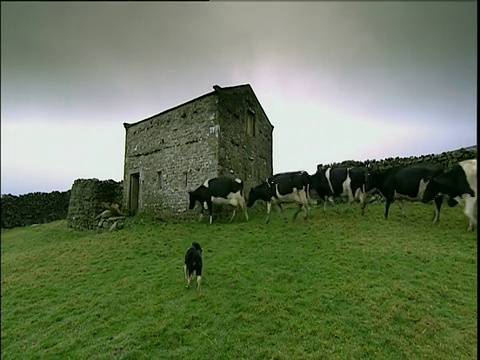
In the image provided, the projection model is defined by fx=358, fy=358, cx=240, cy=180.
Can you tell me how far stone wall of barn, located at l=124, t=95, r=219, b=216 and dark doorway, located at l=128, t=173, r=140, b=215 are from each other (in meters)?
0.05

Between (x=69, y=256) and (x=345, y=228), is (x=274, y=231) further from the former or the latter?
(x=69, y=256)

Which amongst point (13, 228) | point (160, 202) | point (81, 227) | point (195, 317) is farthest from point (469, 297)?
point (13, 228)

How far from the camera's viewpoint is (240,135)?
1501 centimetres

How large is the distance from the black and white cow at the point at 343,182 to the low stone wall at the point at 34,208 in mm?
18002

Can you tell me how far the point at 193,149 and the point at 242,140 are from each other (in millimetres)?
2172

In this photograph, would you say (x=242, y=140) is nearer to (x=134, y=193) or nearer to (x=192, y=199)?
(x=192, y=199)

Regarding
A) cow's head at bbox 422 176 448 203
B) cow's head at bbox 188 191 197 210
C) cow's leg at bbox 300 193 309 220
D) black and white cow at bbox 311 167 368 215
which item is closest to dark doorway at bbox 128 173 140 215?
cow's head at bbox 188 191 197 210

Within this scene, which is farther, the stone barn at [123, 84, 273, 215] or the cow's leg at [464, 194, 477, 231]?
the stone barn at [123, 84, 273, 215]

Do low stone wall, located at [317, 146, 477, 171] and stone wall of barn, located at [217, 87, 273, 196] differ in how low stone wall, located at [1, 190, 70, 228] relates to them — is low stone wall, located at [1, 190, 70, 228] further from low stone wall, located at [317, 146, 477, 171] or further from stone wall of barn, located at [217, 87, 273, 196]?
low stone wall, located at [317, 146, 477, 171]

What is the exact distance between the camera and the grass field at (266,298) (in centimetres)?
477

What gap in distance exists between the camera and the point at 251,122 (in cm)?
1622

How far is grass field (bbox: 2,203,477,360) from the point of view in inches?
188

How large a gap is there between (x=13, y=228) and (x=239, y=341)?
21.1 meters

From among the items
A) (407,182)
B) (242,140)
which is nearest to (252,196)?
(242,140)
